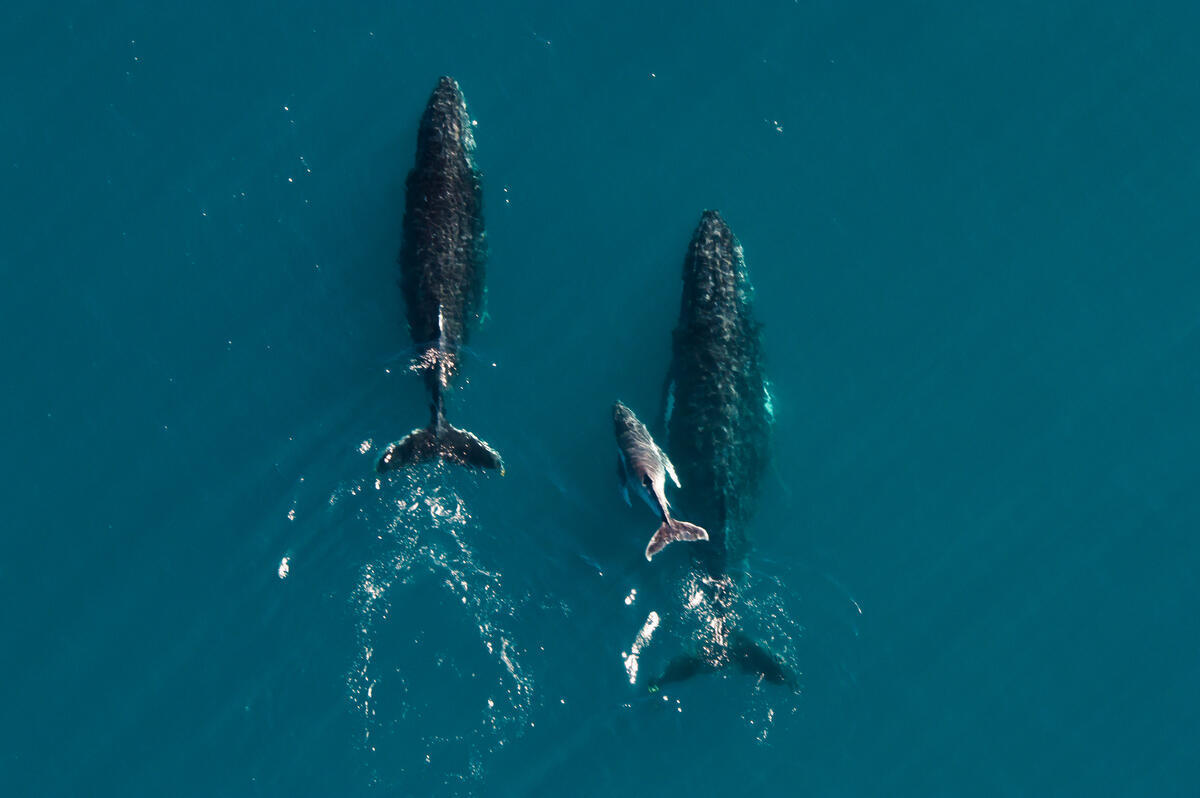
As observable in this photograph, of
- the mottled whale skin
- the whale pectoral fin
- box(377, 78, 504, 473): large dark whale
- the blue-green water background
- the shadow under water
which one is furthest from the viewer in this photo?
the whale pectoral fin

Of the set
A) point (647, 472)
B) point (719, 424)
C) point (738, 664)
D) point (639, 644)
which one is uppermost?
point (719, 424)

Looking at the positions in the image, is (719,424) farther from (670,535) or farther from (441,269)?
(441,269)

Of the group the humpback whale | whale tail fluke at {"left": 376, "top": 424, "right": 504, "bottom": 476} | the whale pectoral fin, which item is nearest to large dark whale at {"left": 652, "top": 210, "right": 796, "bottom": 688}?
the whale pectoral fin

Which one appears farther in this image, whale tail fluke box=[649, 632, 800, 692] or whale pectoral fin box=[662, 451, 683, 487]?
whale pectoral fin box=[662, 451, 683, 487]

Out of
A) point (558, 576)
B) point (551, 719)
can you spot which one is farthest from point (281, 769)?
point (558, 576)

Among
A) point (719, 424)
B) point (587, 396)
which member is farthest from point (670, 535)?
point (587, 396)

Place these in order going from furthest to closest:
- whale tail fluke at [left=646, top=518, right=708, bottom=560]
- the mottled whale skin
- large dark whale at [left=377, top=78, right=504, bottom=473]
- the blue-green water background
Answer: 1. the mottled whale skin
2. the blue-green water background
3. large dark whale at [left=377, top=78, right=504, bottom=473]
4. whale tail fluke at [left=646, top=518, right=708, bottom=560]

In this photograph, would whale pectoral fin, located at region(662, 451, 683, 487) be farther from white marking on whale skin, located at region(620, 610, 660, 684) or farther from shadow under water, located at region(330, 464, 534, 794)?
shadow under water, located at region(330, 464, 534, 794)

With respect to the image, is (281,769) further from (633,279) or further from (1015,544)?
(1015,544)
